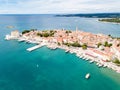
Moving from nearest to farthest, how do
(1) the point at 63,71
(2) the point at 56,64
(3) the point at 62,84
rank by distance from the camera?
1. (3) the point at 62,84
2. (1) the point at 63,71
3. (2) the point at 56,64

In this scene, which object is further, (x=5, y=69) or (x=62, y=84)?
(x=5, y=69)

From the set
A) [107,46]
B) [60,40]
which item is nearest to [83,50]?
[107,46]

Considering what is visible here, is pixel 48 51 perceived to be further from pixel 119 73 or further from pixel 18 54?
pixel 119 73

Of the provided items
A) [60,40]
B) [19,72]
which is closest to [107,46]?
[60,40]

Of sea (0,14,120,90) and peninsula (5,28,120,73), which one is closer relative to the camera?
sea (0,14,120,90)

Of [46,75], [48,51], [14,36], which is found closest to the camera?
[46,75]

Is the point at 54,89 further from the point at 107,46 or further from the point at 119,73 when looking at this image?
the point at 107,46

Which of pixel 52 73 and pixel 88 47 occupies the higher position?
pixel 88 47

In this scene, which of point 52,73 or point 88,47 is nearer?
point 52,73

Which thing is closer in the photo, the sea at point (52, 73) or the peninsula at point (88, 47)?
the sea at point (52, 73)
